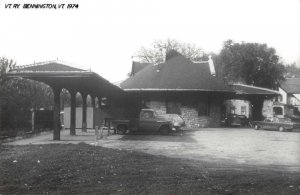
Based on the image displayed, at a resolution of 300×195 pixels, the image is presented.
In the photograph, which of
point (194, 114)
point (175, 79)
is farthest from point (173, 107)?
point (175, 79)

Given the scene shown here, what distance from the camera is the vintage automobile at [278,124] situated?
3228 centimetres

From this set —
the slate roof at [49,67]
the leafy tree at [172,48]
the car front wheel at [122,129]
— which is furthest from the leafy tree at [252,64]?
the slate roof at [49,67]

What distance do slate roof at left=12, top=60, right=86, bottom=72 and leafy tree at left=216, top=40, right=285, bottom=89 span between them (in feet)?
144

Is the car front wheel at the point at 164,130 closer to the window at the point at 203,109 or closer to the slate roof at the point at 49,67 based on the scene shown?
the slate roof at the point at 49,67

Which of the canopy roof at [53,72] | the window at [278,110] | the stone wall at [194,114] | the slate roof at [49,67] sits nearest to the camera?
the canopy roof at [53,72]

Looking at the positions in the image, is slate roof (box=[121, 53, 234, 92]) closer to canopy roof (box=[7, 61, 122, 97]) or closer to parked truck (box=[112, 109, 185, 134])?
parked truck (box=[112, 109, 185, 134])

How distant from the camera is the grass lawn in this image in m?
8.73

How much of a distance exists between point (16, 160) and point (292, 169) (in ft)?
26.5

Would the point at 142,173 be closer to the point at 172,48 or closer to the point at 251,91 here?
the point at 251,91

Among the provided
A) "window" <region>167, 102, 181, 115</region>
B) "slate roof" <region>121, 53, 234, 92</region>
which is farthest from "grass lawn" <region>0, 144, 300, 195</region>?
"slate roof" <region>121, 53, 234, 92</region>

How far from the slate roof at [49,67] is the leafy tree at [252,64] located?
43.9 metres

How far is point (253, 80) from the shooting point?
60.5 meters

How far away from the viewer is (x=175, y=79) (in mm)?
37875

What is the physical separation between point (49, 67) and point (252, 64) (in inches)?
1781
